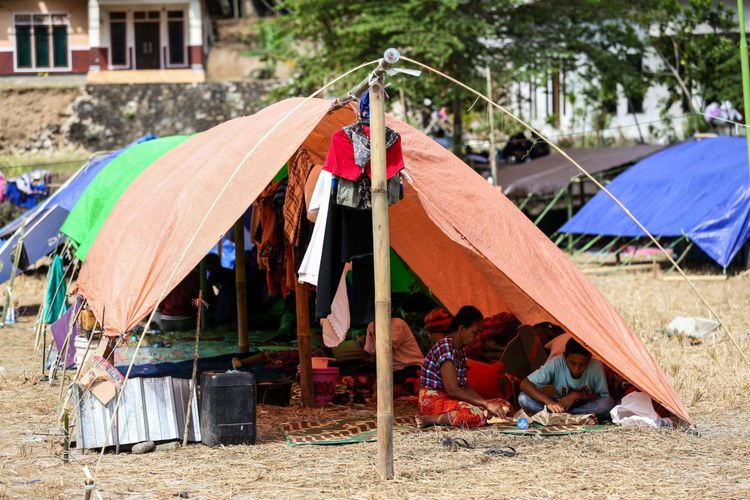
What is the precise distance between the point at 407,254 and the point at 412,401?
1.95 metres

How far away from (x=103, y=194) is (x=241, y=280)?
148 cm

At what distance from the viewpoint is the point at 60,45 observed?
27.3 m

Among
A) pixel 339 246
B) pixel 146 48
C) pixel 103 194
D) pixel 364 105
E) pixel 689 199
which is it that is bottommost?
pixel 339 246

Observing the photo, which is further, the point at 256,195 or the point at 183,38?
the point at 183,38

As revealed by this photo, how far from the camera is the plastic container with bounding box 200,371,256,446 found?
6.07 meters

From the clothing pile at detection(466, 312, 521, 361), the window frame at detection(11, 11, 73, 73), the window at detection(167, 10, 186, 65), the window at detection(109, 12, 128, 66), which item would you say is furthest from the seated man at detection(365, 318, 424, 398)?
the window frame at detection(11, 11, 73, 73)

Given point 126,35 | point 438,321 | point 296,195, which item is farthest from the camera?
point 126,35

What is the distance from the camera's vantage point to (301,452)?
5910 mm

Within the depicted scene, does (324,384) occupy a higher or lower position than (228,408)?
lower

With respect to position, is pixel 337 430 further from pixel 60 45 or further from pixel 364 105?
pixel 60 45

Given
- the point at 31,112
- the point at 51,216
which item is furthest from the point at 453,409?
the point at 31,112

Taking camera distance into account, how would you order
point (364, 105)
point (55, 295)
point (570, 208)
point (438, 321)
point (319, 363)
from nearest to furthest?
point (364, 105)
point (319, 363)
point (438, 321)
point (55, 295)
point (570, 208)

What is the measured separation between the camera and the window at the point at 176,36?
27.5 metres

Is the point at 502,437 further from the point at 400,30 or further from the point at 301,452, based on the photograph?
the point at 400,30
